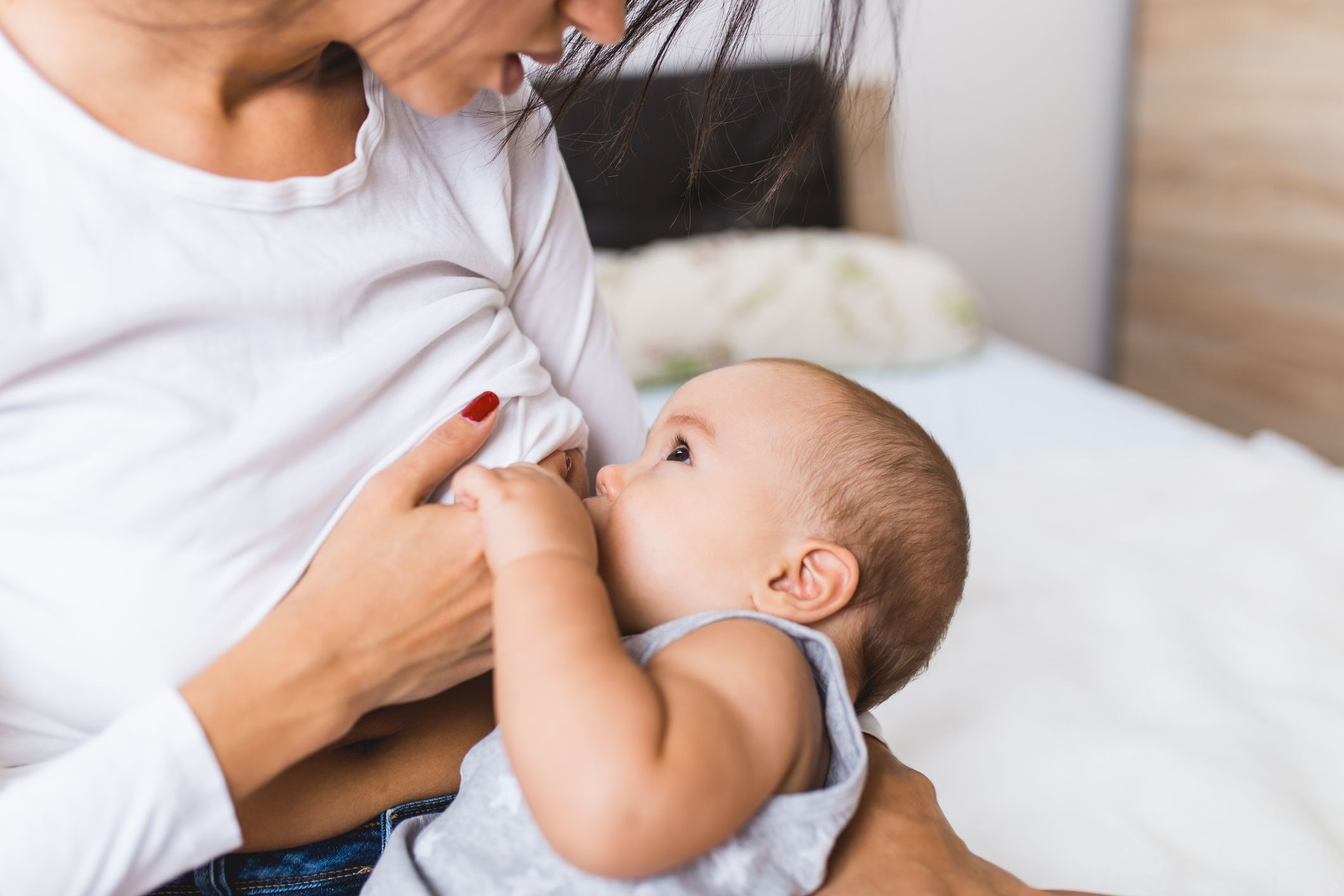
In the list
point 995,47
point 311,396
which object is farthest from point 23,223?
point 995,47

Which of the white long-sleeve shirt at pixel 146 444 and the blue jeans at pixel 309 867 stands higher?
the white long-sleeve shirt at pixel 146 444

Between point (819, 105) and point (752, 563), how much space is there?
1.29 ft

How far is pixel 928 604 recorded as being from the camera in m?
0.85

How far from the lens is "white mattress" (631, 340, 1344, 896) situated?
1.01 m

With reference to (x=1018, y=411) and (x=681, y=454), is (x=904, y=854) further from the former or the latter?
(x=1018, y=411)

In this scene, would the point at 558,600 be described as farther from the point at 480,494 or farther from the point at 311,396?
the point at 311,396

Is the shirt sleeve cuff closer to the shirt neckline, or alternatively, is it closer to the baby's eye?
the baby's eye

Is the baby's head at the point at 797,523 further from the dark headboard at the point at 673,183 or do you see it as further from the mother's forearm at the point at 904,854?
the dark headboard at the point at 673,183

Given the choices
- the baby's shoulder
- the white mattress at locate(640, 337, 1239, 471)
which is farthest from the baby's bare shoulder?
the white mattress at locate(640, 337, 1239, 471)

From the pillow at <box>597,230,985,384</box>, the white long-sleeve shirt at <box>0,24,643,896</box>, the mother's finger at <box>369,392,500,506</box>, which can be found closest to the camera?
the white long-sleeve shirt at <box>0,24,643,896</box>

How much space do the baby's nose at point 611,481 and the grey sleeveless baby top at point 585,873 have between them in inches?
5.8

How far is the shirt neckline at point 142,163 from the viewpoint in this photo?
63 centimetres

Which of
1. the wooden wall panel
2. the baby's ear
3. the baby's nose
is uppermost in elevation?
the baby's nose

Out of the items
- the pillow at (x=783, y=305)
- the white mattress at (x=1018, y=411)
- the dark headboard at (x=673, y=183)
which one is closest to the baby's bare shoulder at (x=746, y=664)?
the white mattress at (x=1018, y=411)
